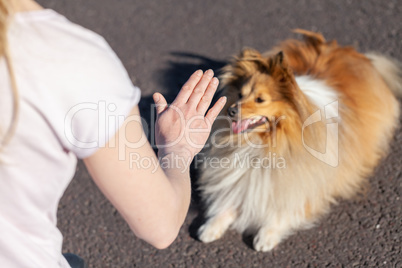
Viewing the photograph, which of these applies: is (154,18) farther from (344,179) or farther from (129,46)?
(344,179)

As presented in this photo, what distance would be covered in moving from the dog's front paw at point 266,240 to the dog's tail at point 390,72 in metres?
1.48

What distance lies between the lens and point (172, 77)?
370cm

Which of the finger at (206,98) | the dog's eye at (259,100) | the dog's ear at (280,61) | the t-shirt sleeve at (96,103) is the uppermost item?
the t-shirt sleeve at (96,103)

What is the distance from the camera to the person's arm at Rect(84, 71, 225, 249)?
863 millimetres

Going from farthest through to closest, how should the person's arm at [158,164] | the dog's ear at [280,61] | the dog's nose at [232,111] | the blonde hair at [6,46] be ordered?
the dog's nose at [232,111]
the dog's ear at [280,61]
the person's arm at [158,164]
the blonde hair at [6,46]

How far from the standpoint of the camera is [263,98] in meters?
2.46

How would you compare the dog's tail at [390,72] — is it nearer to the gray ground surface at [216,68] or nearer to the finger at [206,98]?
the gray ground surface at [216,68]

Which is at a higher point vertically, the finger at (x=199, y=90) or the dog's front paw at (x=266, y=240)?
the finger at (x=199, y=90)

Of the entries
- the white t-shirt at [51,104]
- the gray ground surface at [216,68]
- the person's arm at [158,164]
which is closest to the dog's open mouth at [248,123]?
the gray ground surface at [216,68]

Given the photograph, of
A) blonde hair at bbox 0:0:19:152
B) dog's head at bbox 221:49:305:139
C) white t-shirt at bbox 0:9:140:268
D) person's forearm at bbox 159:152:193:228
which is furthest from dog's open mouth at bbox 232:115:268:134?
blonde hair at bbox 0:0:19:152

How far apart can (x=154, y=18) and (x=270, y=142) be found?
231cm

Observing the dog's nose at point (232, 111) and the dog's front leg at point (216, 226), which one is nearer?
the dog's nose at point (232, 111)

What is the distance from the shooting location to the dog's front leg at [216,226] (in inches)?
104

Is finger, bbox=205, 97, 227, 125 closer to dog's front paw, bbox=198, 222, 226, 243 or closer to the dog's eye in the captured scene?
the dog's eye
